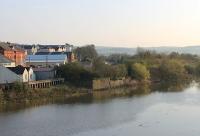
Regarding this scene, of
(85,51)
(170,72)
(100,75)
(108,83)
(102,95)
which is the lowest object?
(102,95)

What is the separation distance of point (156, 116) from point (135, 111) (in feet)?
6.37

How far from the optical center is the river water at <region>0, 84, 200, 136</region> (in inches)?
672

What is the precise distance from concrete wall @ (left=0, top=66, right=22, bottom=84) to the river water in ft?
11.0

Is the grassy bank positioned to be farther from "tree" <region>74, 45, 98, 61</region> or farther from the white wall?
"tree" <region>74, 45, 98, 61</region>

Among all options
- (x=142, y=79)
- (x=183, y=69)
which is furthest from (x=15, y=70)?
(x=183, y=69)

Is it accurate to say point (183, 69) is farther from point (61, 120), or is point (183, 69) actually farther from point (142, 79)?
point (61, 120)

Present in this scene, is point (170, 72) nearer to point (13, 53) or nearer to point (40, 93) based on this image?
point (13, 53)

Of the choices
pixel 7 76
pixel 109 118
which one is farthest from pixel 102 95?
pixel 109 118

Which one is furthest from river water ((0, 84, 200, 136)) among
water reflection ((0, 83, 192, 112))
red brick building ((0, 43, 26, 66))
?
red brick building ((0, 43, 26, 66))

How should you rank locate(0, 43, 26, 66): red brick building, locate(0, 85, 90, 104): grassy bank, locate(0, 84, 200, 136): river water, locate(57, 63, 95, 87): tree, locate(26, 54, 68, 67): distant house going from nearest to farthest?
locate(0, 84, 200, 136): river water < locate(0, 85, 90, 104): grassy bank < locate(57, 63, 95, 87): tree < locate(0, 43, 26, 66): red brick building < locate(26, 54, 68, 67): distant house

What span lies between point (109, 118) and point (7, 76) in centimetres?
821

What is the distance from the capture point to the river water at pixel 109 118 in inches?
672

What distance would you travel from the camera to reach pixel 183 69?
44.6m

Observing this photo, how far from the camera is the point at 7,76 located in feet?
86.6
